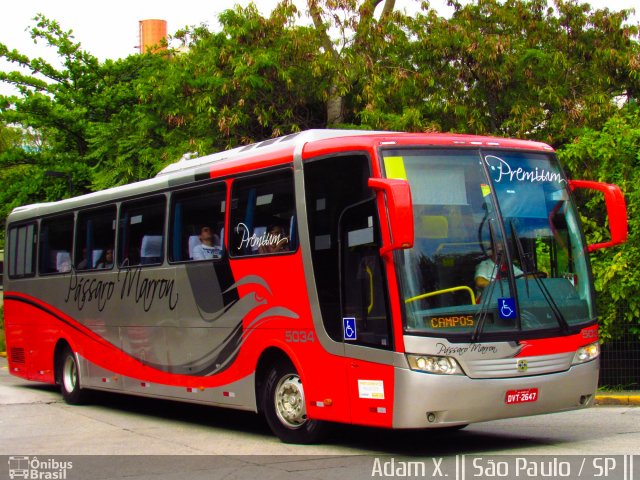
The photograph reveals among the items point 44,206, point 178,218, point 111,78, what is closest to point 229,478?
point 178,218

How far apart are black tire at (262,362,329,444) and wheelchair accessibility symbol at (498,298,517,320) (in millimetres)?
2332

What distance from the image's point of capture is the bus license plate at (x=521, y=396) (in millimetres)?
9383

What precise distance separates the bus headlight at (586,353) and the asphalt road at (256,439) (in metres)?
0.88

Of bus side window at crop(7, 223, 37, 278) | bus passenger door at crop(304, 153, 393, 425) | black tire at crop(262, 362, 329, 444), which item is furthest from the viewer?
bus side window at crop(7, 223, 37, 278)

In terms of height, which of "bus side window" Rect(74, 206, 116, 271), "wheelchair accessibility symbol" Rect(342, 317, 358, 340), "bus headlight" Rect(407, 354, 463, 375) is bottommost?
"bus headlight" Rect(407, 354, 463, 375)

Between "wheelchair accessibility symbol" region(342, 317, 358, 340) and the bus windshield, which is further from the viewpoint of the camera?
"wheelchair accessibility symbol" region(342, 317, 358, 340)

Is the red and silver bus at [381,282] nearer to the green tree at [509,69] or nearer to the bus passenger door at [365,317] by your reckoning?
the bus passenger door at [365,317]

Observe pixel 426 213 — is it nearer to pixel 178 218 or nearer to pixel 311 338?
pixel 311 338

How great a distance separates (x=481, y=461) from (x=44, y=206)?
11.1 metres

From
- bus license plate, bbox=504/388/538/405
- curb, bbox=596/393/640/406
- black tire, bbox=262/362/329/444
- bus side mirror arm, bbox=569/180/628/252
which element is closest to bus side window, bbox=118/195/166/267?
black tire, bbox=262/362/329/444

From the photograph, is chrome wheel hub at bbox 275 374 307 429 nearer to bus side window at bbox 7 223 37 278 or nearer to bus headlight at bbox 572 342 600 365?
bus headlight at bbox 572 342 600 365

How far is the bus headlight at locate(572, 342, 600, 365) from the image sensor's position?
9.99 m

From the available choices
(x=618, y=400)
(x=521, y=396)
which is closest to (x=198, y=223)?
A: (x=521, y=396)

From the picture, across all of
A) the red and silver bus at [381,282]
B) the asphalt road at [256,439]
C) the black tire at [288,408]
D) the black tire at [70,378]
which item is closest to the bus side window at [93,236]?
the black tire at [70,378]
